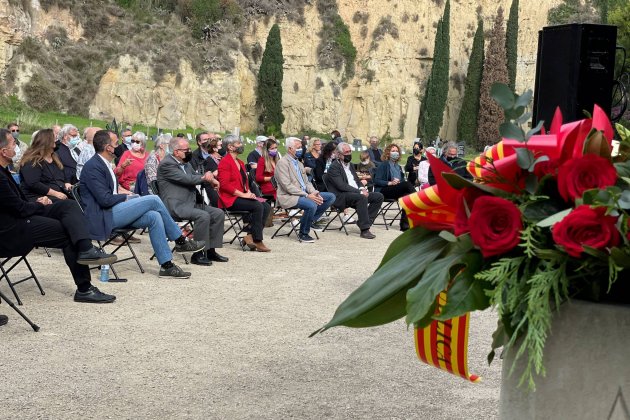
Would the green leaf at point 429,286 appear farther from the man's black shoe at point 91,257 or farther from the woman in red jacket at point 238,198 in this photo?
the woman in red jacket at point 238,198

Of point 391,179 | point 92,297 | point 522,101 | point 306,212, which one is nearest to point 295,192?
point 306,212

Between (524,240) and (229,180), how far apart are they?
957 cm

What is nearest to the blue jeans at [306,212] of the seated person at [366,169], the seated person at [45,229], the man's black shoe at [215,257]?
→ the man's black shoe at [215,257]

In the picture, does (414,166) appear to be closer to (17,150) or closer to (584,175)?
(17,150)

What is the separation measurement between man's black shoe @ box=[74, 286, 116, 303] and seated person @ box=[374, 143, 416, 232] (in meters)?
8.46

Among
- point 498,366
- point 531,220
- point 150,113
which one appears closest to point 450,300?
point 531,220

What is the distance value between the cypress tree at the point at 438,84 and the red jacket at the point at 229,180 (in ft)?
124

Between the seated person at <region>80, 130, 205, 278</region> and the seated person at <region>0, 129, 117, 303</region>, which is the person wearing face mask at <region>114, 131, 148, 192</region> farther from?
the seated person at <region>0, 129, 117, 303</region>

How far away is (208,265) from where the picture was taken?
9961 mm

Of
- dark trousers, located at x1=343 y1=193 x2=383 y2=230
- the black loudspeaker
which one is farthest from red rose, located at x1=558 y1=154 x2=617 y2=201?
dark trousers, located at x1=343 y1=193 x2=383 y2=230

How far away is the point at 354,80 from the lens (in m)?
49.4

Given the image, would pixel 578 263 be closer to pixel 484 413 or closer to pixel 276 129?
pixel 484 413

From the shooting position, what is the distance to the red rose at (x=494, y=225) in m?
1.95

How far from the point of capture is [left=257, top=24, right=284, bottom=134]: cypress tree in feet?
Result: 148
